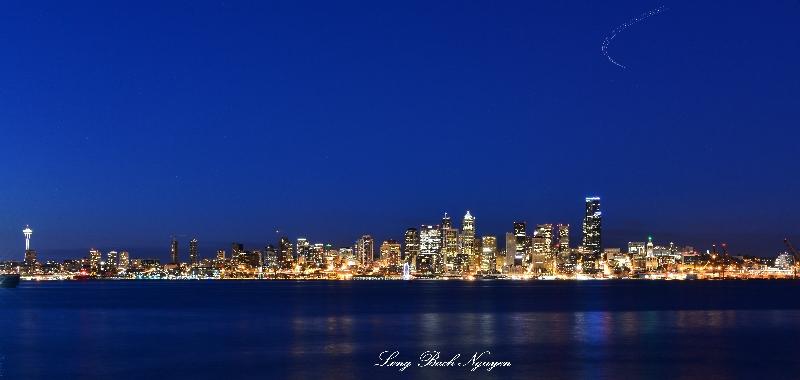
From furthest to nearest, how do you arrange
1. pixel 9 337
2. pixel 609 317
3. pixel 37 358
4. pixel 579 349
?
pixel 609 317 → pixel 9 337 → pixel 579 349 → pixel 37 358

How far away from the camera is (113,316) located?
291 ft

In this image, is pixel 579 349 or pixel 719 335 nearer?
pixel 579 349

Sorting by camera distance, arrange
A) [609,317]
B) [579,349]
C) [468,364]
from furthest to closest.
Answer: [609,317]
[579,349]
[468,364]

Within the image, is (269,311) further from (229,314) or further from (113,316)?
(113,316)

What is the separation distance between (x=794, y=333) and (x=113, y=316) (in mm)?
57525

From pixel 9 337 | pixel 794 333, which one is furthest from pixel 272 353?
pixel 794 333

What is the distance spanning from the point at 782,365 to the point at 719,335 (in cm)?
1848

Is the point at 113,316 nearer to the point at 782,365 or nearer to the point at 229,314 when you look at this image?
the point at 229,314

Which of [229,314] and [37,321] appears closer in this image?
A: [37,321]

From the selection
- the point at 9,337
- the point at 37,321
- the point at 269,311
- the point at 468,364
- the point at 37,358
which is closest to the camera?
the point at 468,364

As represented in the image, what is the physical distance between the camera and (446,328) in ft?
233

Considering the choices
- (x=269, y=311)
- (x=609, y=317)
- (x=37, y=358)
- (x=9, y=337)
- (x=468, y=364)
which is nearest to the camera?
(x=468, y=364)

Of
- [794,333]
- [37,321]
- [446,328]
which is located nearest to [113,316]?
[37,321]

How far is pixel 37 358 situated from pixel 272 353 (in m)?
11.8
